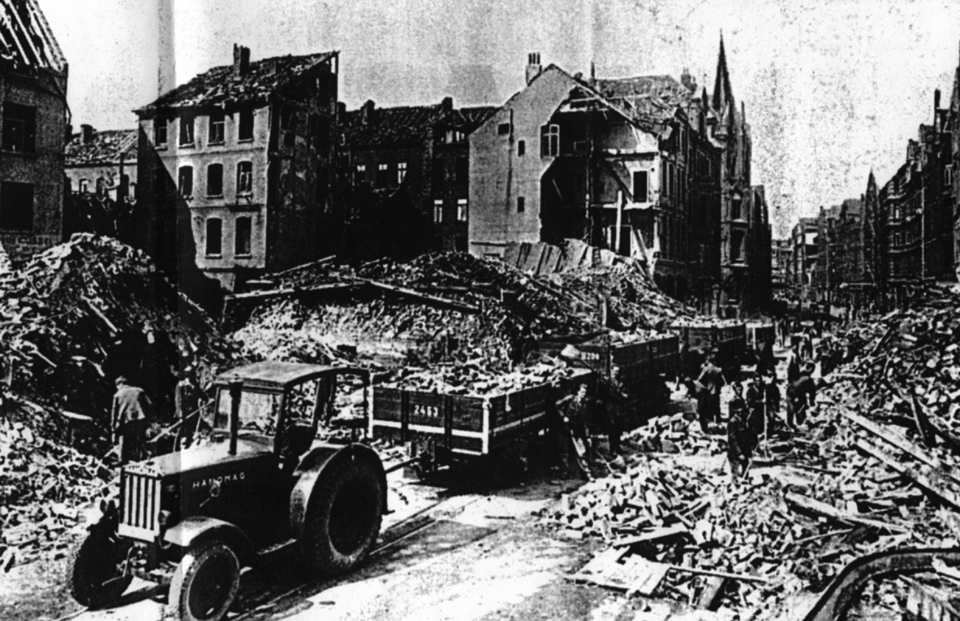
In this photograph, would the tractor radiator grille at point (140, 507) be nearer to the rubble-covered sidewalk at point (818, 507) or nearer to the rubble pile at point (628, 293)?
the rubble-covered sidewalk at point (818, 507)

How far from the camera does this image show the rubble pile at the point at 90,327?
1198 cm

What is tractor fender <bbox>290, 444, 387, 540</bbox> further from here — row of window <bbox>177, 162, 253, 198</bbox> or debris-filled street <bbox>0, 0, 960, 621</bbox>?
row of window <bbox>177, 162, 253, 198</bbox>

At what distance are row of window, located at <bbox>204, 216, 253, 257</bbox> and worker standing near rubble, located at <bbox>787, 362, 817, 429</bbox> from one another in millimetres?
17368

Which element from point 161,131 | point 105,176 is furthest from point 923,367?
point 105,176

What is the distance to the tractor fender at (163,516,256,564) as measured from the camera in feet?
20.1

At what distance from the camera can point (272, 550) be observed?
22.7 ft

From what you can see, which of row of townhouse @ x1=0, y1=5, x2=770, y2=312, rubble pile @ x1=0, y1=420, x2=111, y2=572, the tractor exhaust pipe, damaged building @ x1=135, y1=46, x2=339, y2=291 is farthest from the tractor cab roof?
Answer: damaged building @ x1=135, y1=46, x2=339, y2=291

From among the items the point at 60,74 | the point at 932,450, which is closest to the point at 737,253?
the point at 60,74

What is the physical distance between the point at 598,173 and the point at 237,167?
14.9 meters

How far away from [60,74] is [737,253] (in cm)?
3825

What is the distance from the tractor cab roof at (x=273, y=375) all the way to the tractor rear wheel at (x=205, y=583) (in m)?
1.65

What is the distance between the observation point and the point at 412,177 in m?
43.6

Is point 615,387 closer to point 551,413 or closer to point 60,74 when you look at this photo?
point 551,413

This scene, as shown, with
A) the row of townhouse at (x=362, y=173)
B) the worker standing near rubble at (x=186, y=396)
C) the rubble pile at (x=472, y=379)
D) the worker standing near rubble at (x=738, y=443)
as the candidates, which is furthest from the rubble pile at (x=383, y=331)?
the worker standing near rubble at (x=738, y=443)
